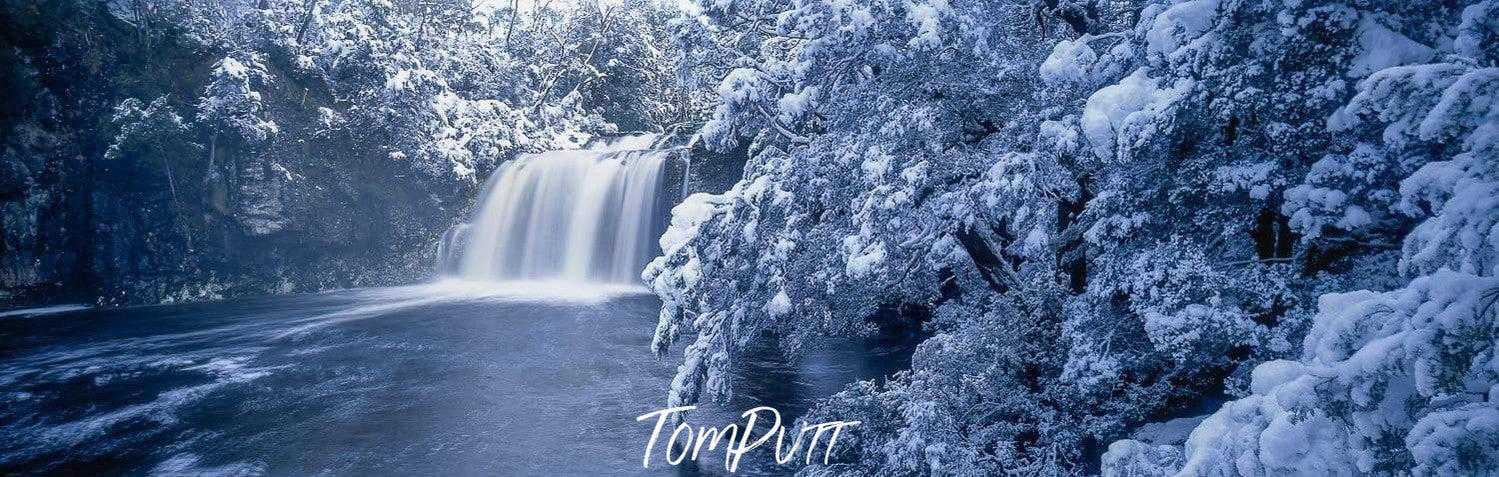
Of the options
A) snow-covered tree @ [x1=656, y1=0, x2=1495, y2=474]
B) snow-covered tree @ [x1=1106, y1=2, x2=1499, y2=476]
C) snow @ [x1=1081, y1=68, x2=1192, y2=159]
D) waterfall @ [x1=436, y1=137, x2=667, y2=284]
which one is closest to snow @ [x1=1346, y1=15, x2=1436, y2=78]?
snow-covered tree @ [x1=656, y1=0, x2=1495, y2=474]

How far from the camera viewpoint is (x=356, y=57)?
84.6ft

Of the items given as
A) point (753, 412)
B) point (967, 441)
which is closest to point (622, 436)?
point (753, 412)

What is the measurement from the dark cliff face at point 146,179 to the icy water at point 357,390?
2.21m

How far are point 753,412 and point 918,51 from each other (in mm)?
6103

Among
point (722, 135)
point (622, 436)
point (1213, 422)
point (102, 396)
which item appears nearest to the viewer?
point (1213, 422)

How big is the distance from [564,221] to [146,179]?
39.7 feet

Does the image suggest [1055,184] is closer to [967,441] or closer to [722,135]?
[967,441]

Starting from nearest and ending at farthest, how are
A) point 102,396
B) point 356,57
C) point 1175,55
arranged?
point 1175,55, point 102,396, point 356,57

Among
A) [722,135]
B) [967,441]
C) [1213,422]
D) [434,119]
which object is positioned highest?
[434,119]

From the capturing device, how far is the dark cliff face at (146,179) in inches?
828

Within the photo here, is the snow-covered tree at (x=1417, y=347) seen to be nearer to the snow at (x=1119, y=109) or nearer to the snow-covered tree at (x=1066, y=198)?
the snow-covered tree at (x=1066, y=198)

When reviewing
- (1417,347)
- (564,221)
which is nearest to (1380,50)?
(1417,347)

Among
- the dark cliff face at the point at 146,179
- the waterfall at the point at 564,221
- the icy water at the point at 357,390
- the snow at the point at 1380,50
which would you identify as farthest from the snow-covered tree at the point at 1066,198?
the dark cliff face at the point at 146,179

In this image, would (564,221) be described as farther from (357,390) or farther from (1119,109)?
(1119,109)
